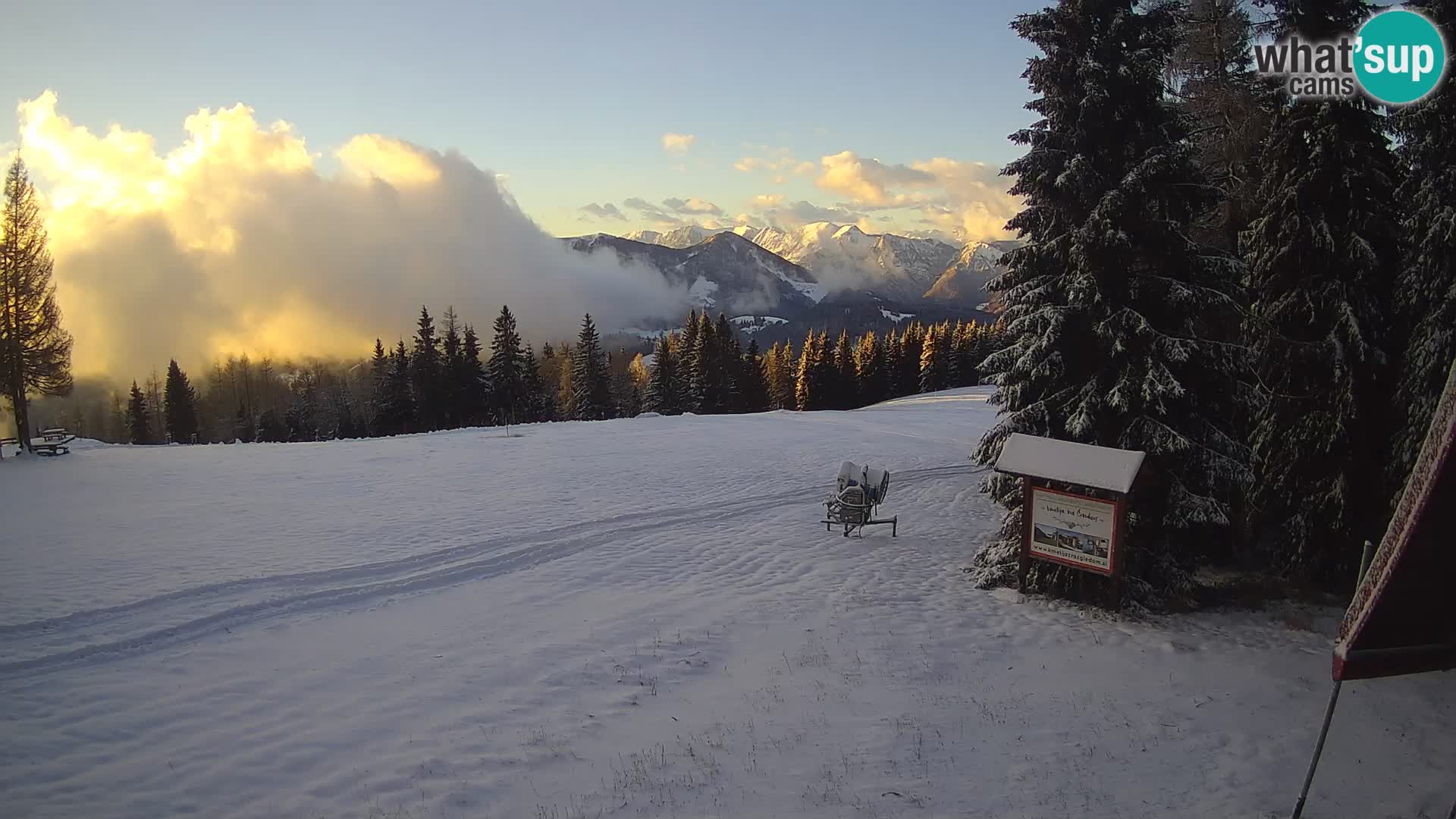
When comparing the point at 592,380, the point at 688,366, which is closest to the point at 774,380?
the point at 688,366

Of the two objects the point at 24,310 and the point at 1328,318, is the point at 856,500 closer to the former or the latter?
the point at 1328,318

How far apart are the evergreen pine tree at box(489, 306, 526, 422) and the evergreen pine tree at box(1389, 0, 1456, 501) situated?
57.3 m

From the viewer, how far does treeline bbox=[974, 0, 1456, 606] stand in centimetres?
1219

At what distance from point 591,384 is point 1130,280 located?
58.0 metres

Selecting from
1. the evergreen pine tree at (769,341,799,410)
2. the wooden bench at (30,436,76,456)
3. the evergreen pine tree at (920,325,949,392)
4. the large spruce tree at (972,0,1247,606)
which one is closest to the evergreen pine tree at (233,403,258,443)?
the wooden bench at (30,436,76,456)

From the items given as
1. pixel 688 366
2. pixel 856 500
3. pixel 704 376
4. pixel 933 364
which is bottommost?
pixel 856 500

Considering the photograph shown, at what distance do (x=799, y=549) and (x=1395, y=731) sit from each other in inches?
429

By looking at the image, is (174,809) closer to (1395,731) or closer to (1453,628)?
(1453,628)

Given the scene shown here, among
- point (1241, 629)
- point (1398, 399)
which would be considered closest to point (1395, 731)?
point (1241, 629)

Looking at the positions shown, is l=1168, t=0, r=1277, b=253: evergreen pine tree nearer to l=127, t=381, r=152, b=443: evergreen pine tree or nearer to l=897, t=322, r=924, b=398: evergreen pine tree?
l=897, t=322, r=924, b=398: evergreen pine tree

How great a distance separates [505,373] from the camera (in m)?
60.8

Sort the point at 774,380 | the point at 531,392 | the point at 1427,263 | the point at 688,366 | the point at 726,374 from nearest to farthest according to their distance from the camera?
the point at 1427,263 < the point at 531,392 < the point at 688,366 < the point at 726,374 < the point at 774,380

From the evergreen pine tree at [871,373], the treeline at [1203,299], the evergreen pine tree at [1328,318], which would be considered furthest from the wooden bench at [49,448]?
the evergreen pine tree at [871,373]

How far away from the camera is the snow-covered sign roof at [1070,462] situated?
11898mm
